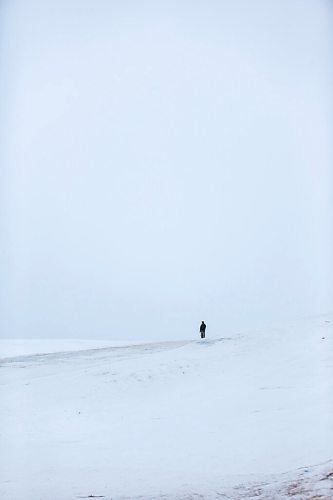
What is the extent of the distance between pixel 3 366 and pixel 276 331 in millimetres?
11561

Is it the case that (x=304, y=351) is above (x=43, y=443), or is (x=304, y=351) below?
above

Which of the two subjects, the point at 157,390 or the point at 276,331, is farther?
the point at 276,331

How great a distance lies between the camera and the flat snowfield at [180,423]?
8.84 m

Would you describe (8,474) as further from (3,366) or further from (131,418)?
(3,366)

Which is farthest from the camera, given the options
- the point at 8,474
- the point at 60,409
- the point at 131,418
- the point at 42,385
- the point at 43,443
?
the point at 42,385

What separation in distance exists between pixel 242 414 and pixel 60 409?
5.29 m

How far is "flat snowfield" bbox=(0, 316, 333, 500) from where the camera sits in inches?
348

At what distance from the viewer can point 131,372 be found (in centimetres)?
1819

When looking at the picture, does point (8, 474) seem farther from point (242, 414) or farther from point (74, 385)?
point (74, 385)

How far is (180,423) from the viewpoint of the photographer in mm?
12766

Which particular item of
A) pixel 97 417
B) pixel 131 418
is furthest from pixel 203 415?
pixel 97 417

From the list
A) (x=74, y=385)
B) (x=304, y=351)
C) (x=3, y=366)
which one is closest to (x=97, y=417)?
(x=74, y=385)

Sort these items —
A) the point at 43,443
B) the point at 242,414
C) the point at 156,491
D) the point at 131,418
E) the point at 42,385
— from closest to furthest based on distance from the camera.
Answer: the point at 156,491
the point at 43,443
the point at 242,414
the point at 131,418
the point at 42,385

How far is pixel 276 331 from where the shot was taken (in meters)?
21.5
